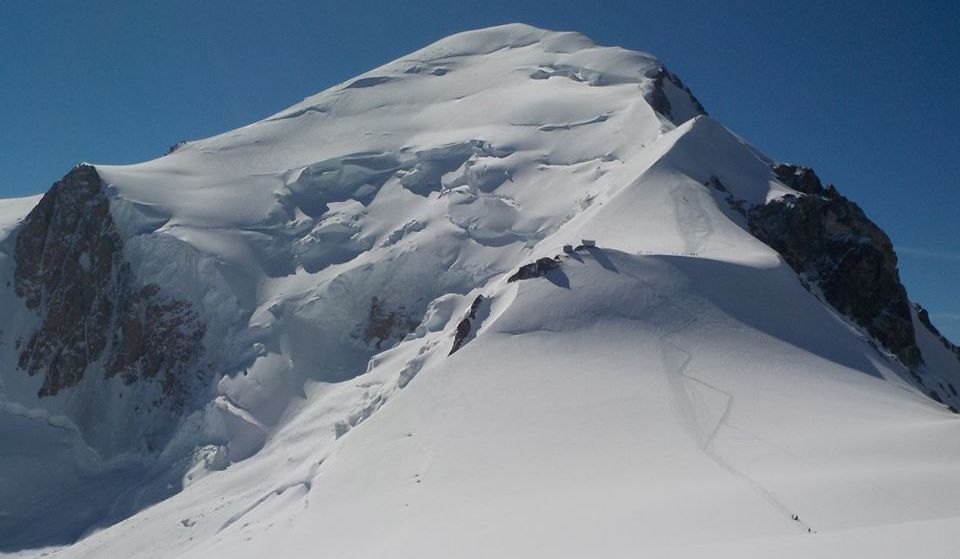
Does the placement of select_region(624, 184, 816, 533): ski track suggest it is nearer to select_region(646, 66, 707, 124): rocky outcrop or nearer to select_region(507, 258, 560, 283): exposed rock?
select_region(507, 258, 560, 283): exposed rock

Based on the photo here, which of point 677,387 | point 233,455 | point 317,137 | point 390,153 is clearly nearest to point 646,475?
point 677,387

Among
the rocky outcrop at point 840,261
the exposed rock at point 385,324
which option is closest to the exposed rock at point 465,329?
the exposed rock at point 385,324

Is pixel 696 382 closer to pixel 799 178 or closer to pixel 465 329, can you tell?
pixel 465 329

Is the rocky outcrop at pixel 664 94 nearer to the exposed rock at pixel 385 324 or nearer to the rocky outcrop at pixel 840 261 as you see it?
the rocky outcrop at pixel 840 261

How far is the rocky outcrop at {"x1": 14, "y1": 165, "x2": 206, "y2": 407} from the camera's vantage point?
41.4m

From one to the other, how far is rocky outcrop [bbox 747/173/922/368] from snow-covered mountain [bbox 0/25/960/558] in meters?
0.18

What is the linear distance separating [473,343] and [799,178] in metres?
26.0

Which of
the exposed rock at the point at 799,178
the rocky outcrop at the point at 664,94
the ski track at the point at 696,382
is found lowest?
the ski track at the point at 696,382

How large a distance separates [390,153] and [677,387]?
35290 mm

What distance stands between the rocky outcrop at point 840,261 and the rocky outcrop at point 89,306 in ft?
96.8

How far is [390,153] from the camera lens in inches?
2044

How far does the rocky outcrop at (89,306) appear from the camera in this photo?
41.4 meters

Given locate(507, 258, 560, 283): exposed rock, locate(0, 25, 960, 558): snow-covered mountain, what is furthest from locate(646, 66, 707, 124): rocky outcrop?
locate(507, 258, 560, 283): exposed rock

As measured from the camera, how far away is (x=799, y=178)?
138 ft
